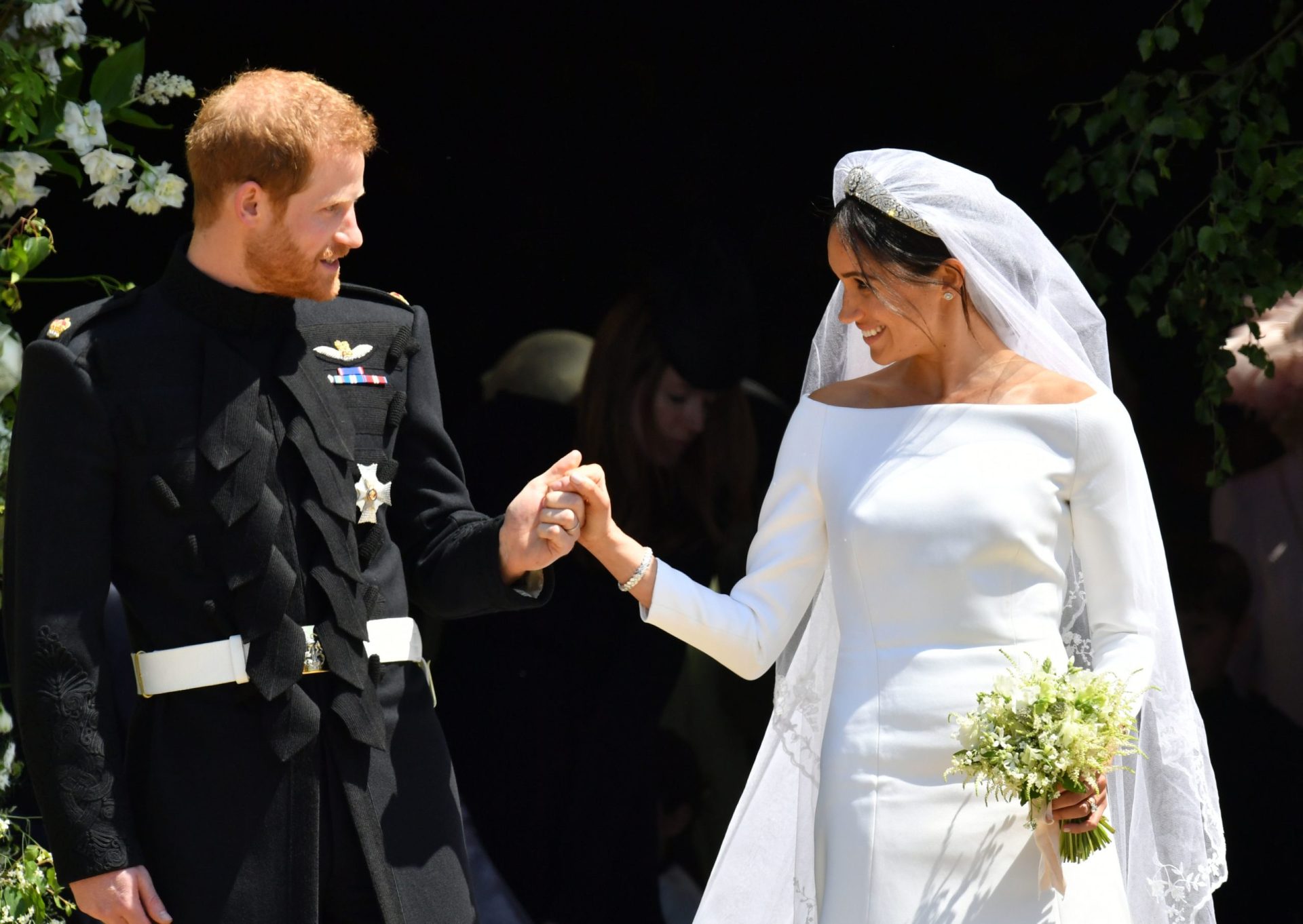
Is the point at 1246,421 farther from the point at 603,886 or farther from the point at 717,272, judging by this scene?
the point at 603,886

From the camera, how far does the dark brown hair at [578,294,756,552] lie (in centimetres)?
411

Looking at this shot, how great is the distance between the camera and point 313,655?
7.88 ft

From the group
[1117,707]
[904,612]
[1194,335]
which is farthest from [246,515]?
[1194,335]

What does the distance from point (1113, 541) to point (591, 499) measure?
856 millimetres

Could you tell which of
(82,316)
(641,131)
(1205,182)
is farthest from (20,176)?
(1205,182)

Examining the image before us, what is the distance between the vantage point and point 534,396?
4094 millimetres

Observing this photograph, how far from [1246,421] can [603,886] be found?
6.80 feet

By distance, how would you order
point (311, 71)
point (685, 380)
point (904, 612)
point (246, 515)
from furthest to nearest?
point (685, 380) < point (311, 71) < point (904, 612) < point (246, 515)

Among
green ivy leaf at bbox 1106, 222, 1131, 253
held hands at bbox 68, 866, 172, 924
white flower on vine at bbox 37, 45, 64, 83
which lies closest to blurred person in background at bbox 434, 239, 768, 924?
green ivy leaf at bbox 1106, 222, 1131, 253

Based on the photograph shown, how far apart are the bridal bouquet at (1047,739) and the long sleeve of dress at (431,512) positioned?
0.75m

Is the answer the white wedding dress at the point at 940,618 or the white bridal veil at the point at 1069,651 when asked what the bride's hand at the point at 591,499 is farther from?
the white bridal veil at the point at 1069,651

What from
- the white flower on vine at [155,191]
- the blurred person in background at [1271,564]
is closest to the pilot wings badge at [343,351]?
the white flower on vine at [155,191]

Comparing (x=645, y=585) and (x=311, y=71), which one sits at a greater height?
(x=311, y=71)

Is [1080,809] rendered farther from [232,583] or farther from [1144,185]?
[1144,185]
